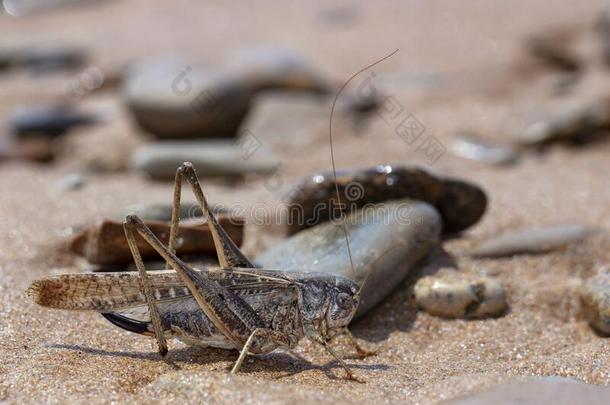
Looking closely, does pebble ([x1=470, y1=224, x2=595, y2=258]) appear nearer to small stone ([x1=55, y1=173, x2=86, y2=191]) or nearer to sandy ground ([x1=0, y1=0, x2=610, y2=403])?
sandy ground ([x1=0, y1=0, x2=610, y2=403])

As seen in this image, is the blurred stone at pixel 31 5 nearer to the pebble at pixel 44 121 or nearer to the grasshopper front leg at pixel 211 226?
the pebble at pixel 44 121

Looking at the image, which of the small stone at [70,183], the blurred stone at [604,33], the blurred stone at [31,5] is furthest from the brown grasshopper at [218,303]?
the blurred stone at [31,5]

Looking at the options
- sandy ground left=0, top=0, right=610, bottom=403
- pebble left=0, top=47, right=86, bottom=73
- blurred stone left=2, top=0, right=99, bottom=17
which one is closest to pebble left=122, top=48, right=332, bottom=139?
sandy ground left=0, top=0, right=610, bottom=403

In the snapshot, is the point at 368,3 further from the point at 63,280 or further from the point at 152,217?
the point at 63,280

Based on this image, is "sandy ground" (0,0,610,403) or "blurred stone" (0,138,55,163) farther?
"blurred stone" (0,138,55,163)

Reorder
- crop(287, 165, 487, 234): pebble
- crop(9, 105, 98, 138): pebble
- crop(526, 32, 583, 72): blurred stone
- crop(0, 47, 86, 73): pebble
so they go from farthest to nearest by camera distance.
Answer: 1. crop(0, 47, 86, 73): pebble
2. crop(526, 32, 583, 72): blurred stone
3. crop(9, 105, 98, 138): pebble
4. crop(287, 165, 487, 234): pebble

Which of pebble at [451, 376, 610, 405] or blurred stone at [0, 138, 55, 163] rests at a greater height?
pebble at [451, 376, 610, 405]

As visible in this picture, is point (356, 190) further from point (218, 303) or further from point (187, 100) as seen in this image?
point (187, 100)

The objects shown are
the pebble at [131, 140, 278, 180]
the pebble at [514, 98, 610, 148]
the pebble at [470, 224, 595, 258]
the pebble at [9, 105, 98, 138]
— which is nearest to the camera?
the pebble at [470, 224, 595, 258]

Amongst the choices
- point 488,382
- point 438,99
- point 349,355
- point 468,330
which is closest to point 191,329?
point 349,355
